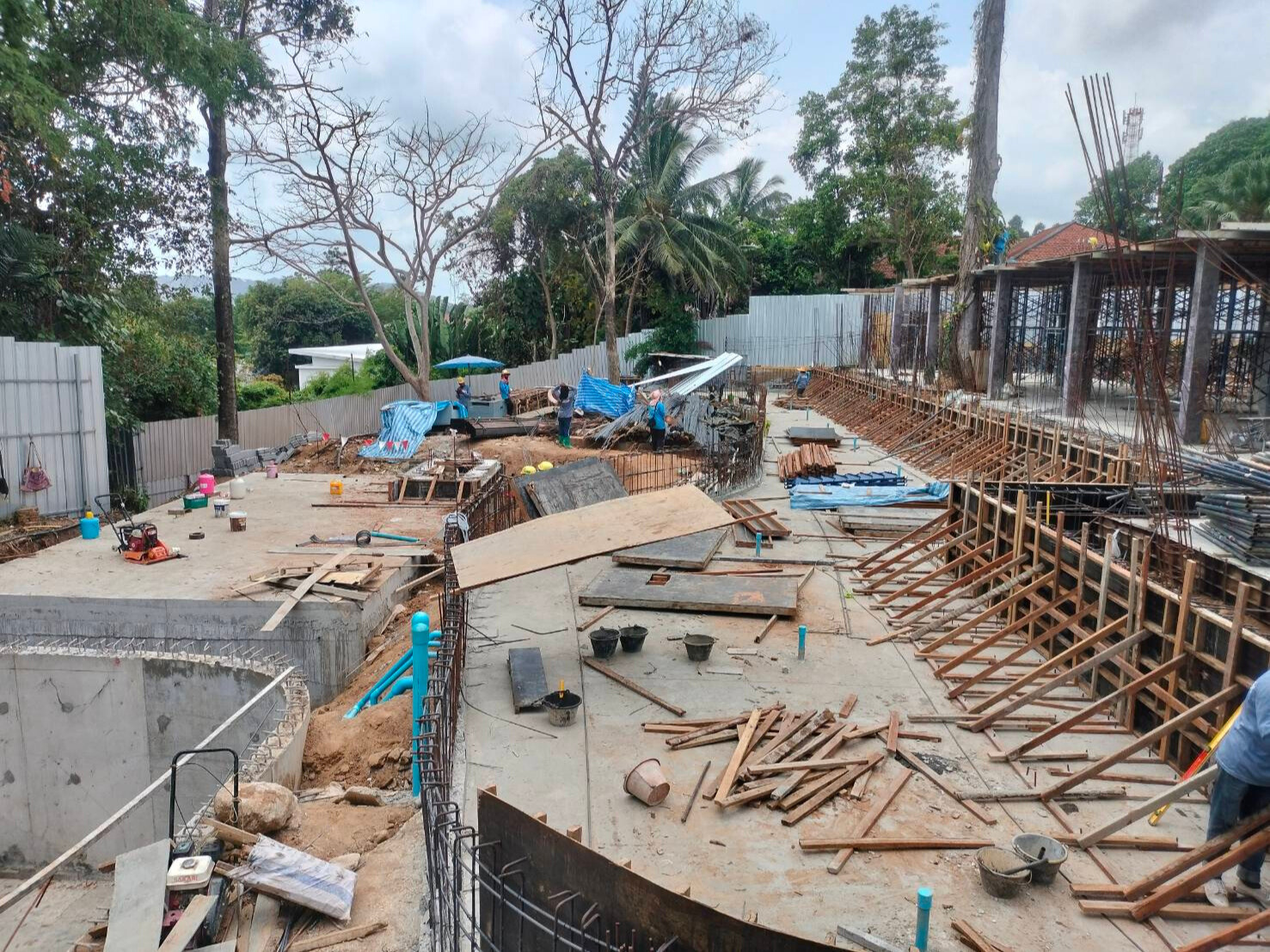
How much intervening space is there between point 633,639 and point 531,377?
25.7 meters

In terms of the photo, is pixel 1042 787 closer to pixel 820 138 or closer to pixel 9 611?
pixel 9 611

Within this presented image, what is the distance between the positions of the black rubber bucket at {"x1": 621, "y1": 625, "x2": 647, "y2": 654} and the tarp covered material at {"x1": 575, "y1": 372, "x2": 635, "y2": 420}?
18.1m

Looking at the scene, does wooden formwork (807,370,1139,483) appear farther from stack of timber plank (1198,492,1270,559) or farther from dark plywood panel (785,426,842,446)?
stack of timber plank (1198,492,1270,559)

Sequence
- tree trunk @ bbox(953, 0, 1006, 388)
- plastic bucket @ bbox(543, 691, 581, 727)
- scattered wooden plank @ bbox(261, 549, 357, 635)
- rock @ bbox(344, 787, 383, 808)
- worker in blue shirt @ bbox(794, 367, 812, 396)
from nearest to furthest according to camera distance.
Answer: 1. rock @ bbox(344, 787, 383, 808)
2. plastic bucket @ bbox(543, 691, 581, 727)
3. scattered wooden plank @ bbox(261, 549, 357, 635)
4. tree trunk @ bbox(953, 0, 1006, 388)
5. worker in blue shirt @ bbox(794, 367, 812, 396)

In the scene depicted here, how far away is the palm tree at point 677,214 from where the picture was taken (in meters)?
35.2

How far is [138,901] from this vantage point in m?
5.52

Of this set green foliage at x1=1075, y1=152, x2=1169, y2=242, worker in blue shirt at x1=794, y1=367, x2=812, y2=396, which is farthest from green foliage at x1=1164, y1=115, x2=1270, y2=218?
worker in blue shirt at x1=794, y1=367, x2=812, y2=396

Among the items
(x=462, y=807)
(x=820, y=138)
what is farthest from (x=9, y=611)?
(x=820, y=138)

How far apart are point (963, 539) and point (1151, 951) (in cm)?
664

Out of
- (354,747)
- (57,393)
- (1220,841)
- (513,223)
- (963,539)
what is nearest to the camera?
(1220,841)

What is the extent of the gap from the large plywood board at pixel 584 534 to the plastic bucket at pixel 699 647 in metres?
1.08

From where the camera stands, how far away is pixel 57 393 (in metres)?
15.8

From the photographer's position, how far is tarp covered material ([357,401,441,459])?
882 inches

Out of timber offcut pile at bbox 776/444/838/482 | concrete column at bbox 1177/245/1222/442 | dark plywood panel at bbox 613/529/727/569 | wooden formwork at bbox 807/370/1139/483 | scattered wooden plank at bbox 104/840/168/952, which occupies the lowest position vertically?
scattered wooden plank at bbox 104/840/168/952
